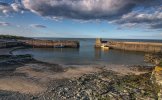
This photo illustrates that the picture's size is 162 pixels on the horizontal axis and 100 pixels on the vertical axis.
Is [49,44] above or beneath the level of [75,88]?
above

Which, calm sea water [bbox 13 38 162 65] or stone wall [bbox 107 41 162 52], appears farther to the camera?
stone wall [bbox 107 41 162 52]

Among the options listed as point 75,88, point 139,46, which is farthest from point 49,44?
point 75,88

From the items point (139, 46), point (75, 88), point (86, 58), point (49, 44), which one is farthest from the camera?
point (49, 44)

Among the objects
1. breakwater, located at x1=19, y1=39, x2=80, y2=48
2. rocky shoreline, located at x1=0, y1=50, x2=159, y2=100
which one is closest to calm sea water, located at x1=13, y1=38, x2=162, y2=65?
rocky shoreline, located at x1=0, y1=50, x2=159, y2=100

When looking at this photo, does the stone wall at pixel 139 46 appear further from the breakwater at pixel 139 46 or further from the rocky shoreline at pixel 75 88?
the rocky shoreline at pixel 75 88

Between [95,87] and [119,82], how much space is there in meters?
3.32

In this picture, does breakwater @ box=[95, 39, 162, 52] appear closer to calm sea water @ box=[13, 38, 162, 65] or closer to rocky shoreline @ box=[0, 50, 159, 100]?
calm sea water @ box=[13, 38, 162, 65]

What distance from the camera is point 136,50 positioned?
70.8 meters

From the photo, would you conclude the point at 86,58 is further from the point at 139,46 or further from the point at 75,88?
the point at 139,46

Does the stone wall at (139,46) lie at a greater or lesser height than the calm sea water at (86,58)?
greater

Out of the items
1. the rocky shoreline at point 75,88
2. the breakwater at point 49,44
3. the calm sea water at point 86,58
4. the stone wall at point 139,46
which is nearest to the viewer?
the rocky shoreline at point 75,88

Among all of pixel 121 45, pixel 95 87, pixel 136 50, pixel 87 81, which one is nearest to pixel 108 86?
pixel 95 87

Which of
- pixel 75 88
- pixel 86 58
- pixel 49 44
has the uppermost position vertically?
pixel 49 44

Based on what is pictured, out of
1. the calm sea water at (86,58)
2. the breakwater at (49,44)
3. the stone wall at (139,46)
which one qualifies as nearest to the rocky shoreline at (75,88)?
the calm sea water at (86,58)
